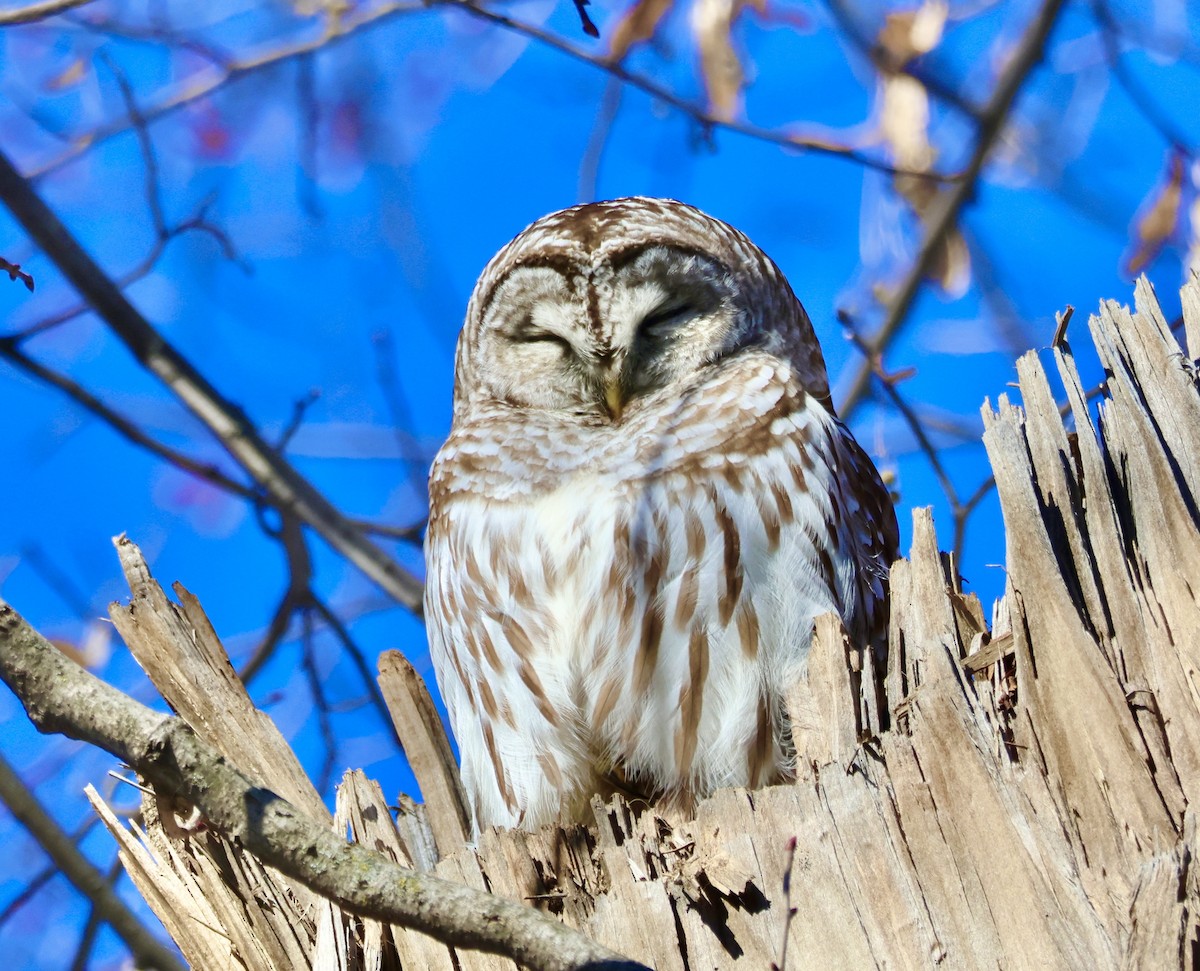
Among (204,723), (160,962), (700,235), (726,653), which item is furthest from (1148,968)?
(160,962)

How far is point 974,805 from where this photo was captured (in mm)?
2268

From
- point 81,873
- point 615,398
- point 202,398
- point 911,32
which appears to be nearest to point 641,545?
point 615,398

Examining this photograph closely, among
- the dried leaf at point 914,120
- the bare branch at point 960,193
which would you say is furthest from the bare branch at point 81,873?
the dried leaf at point 914,120

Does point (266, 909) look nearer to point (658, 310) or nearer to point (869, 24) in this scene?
point (658, 310)

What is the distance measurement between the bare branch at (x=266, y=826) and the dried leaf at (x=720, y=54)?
3648 millimetres

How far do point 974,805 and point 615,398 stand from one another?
1.67 meters

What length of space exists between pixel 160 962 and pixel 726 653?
195 centimetres

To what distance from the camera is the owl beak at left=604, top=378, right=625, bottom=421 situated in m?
3.60

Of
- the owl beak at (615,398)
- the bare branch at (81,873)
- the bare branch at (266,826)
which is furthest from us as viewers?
the bare branch at (81,873)

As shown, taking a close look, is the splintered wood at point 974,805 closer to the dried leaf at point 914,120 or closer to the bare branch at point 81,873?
the bare branch at point 81,873

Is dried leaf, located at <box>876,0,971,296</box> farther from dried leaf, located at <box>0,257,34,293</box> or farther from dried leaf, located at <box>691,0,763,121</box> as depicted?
dried leaf, located at <box>0,257,34,293</box>

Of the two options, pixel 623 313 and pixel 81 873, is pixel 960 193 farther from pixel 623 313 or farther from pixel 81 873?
pixel 81 873

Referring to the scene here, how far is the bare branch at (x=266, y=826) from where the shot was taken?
1.79 m

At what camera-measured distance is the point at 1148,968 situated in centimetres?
198
